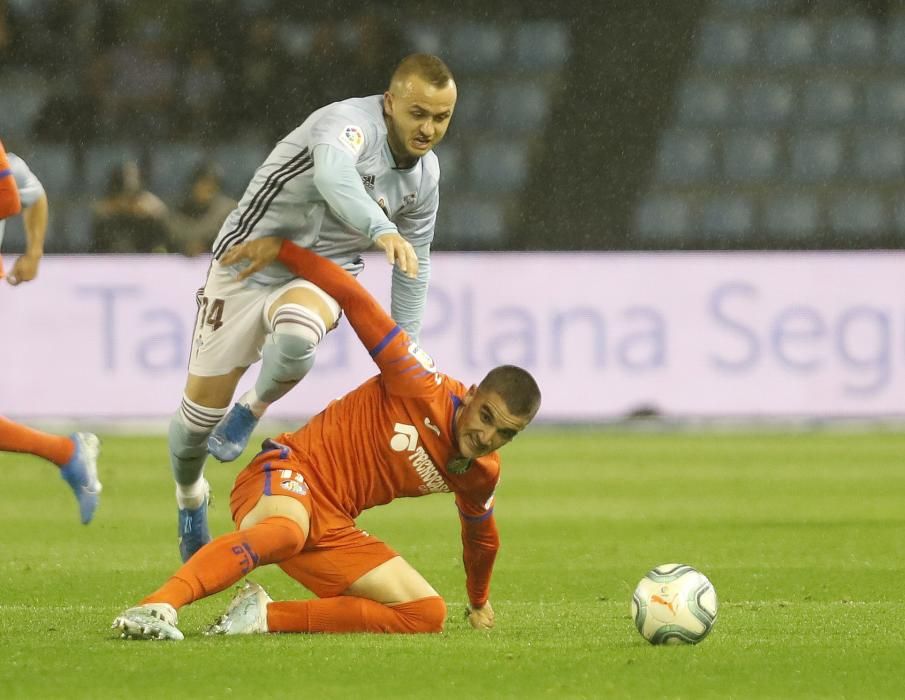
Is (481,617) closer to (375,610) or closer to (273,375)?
(375,610)

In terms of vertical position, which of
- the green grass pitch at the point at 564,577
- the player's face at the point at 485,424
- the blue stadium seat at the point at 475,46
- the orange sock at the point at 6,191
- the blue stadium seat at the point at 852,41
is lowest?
the green grass pitch at the point at 564,577

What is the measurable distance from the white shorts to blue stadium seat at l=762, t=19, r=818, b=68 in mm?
9685

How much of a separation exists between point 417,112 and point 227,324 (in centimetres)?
108

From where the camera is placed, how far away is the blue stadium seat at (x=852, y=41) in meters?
15.3

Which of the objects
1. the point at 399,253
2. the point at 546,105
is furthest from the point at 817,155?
the point at 399,253

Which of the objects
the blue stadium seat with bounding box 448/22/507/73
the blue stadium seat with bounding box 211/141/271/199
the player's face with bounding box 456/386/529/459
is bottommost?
the player's face with bounding box 456/386/529/459

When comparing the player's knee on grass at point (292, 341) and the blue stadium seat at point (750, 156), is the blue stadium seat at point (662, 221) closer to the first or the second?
the blue stadium seat at point (750, 156)

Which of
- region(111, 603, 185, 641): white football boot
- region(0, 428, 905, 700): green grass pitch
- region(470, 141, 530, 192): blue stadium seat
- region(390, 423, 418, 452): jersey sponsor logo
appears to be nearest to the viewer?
region(0, 428, 905, 700): green grass pitch

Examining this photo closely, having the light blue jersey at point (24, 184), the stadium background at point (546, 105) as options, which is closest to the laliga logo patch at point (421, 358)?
the light blue jersey at point (24, 184)

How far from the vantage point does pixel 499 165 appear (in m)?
14.9

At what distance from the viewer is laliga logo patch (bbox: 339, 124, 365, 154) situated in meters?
5.84

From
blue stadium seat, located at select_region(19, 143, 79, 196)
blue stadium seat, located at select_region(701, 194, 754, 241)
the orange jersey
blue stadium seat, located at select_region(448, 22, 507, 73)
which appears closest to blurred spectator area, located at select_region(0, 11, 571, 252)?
blue stadium seat, located at select_region(19, 143, 79, 196)

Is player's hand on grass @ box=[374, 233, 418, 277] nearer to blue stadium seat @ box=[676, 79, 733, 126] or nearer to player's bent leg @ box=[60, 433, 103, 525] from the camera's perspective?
player's bent leg @ box=[60, 433, 103, 525]

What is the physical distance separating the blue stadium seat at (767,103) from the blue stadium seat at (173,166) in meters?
4.59
